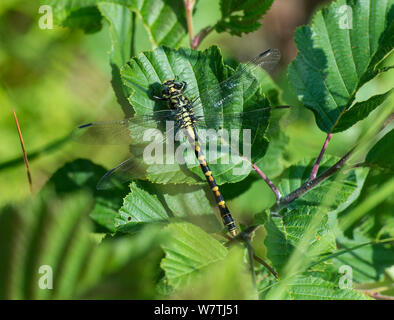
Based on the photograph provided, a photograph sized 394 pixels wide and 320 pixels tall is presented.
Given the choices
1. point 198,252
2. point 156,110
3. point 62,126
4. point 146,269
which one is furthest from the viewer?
point 62,126

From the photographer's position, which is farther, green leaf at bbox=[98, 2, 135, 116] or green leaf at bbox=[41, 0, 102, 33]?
green leaf at bbox=[41, 0, 102, 33]

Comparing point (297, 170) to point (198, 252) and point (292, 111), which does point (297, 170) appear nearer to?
point (292, 111)

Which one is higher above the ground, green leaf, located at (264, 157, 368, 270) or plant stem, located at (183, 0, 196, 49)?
plant stem, located at (183, 0, 196, 49)

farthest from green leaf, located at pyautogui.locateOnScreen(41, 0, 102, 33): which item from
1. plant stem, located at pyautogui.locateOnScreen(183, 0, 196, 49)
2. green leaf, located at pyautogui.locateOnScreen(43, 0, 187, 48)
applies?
plant stem, located at pyautogui.locateOnScreen(183, 0, 196, 49)

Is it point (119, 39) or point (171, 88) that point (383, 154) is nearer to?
point (171, 88)

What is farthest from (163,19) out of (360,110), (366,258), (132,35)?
(366,258)

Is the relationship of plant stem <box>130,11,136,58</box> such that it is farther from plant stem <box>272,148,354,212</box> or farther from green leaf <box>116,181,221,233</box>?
plant stem <box>272,148,354,212</box>

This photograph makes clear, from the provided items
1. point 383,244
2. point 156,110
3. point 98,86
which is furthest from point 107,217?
point 98,86
